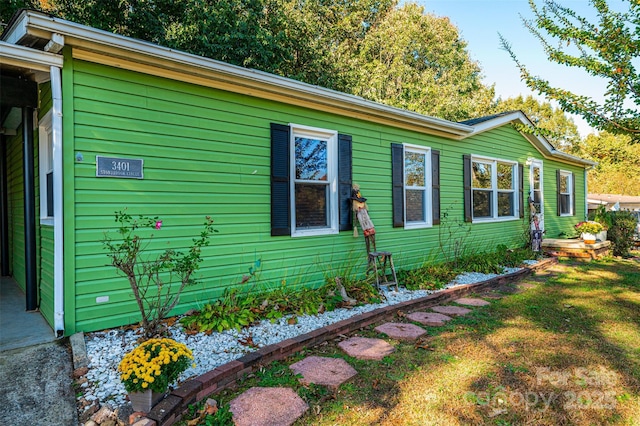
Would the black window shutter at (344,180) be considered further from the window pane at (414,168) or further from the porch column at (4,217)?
the porch column at (4,217)

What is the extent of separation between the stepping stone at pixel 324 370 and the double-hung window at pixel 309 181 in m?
1.94

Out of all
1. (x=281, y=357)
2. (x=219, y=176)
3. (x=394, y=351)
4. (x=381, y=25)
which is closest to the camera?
(x=281, y=357)

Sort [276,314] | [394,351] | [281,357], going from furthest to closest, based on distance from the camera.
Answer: [276,314] < [394,351] < [281,357]

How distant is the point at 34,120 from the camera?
4.05m

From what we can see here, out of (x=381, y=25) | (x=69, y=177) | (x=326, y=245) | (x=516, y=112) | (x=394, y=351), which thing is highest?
(x=381, y=25)

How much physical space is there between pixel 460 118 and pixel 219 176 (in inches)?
591

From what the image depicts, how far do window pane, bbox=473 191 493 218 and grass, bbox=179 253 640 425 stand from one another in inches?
145

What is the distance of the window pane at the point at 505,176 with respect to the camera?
28.6 ft

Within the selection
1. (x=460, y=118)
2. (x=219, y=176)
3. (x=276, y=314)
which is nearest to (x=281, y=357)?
(x=276, y=314)

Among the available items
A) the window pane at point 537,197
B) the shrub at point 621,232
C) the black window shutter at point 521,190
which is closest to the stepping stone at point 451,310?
the black window shutter at point 521,190

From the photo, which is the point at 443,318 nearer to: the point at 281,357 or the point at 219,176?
the point at 281,357

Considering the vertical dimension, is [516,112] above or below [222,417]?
above

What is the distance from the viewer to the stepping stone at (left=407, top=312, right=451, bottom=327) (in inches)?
161

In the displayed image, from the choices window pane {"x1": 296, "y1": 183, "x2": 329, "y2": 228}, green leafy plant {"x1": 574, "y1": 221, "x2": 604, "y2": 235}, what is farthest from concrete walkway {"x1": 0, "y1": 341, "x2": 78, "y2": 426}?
green leafy plant {"x1": 574, "y1": 221, "x2": 604, "y2": 235}
